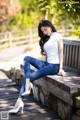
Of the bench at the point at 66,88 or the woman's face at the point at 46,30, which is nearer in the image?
the bench at the point at 66,88

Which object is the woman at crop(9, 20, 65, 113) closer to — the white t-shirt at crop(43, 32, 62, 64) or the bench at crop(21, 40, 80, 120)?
the white t-shirt at crop(43, 32, 62, 64)

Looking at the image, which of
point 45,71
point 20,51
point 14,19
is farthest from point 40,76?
point 14,19

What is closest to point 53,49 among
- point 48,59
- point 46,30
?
point 48,59

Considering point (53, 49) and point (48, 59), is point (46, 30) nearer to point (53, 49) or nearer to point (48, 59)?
point (53, 49)

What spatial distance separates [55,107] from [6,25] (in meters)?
25.0

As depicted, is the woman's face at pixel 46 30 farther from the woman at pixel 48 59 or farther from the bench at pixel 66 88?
the bench at pixel 66 88

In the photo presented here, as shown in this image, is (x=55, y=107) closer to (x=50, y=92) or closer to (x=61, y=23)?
(x=50, y=92)

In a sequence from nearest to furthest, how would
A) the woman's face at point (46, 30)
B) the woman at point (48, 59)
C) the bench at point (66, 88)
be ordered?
1. the bench at point (66, 88)
2. the woman at point (48, 59)
3. the woman's face at point (46, 30)

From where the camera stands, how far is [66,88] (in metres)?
5.92

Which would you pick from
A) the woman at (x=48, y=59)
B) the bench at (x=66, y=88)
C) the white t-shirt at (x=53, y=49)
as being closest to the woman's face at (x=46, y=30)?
the woman at (x=48, y=59)

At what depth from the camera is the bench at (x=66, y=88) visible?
5809 mm

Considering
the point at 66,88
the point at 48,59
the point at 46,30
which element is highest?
the point at 46,30

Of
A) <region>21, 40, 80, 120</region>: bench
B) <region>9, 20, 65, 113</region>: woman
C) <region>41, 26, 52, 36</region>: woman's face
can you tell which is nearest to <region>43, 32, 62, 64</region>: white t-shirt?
<region>9, 20, 65, 113</region>: woman

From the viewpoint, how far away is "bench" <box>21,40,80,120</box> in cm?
581
